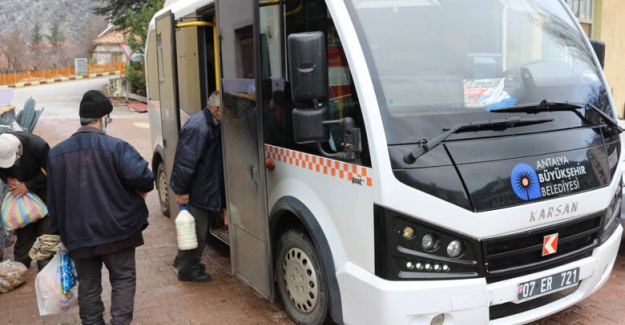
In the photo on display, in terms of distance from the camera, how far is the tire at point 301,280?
3783 mm

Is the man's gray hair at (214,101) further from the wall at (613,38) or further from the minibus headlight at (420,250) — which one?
the wall at (613,38)

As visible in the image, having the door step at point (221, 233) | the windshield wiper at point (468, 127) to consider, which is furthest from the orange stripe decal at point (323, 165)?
the door step at point (221, 233)

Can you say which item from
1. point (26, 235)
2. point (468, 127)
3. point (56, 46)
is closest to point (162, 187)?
point (26, 235)

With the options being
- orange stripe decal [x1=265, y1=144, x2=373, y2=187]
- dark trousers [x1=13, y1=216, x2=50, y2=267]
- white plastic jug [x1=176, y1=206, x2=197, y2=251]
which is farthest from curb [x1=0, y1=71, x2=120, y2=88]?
orange stripe decal [x1=265, y1=144, x2=373, y2=187]

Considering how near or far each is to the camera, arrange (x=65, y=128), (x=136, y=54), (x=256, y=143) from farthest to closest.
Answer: (x=136, y=54) < (x=65, y=128) < (x=256, y=143)

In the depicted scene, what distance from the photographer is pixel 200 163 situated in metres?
4.99

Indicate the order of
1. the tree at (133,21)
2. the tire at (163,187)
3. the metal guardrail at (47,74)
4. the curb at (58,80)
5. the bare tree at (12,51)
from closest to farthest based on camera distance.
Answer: the tire at (163,187) → the tree at (133,21) → the curb at (58,80) → the metal guardrail at (47,74) → the bare tree at (12,51)

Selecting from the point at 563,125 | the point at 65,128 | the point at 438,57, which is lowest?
the point at 65,128

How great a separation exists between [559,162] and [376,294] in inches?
53.3

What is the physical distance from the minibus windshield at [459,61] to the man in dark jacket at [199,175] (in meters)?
1.95

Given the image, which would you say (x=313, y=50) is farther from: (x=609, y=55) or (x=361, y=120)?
(x=609, y=55)

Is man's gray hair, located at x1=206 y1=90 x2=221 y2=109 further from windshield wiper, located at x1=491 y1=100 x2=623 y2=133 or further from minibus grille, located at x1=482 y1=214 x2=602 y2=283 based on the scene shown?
minibus grille, located at x1=482 y1=214 x2=602 y2=283

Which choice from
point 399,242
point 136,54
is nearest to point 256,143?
point 399,242

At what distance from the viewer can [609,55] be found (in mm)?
13008
